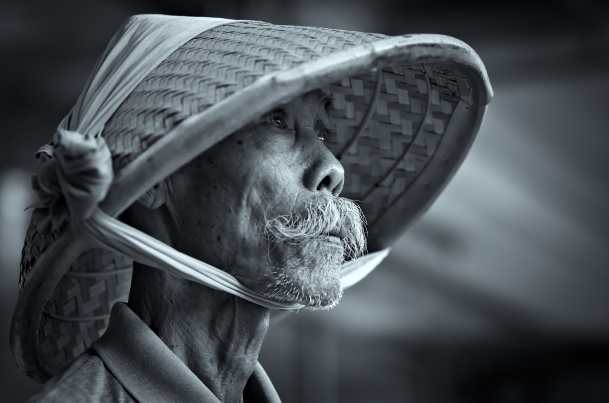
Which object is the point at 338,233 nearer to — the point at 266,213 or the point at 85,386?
the point at 266,213

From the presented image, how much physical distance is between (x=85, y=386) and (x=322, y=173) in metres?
0.37

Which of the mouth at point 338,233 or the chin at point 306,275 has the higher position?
the mouth at point 338,233

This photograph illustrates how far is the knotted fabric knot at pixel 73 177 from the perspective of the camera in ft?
A: 2.17

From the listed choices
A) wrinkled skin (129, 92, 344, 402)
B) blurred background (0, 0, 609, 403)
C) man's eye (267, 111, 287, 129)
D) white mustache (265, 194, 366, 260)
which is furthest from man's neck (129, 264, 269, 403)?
blurred background (0, 0, 609, 403)

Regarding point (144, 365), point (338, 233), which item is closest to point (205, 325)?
point (144, 365)

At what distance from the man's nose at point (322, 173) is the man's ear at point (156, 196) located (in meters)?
0.18

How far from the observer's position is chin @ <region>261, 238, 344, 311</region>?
0.82m

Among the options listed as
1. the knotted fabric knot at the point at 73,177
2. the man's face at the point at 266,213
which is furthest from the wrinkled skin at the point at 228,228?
the knotted fabric knot at the point at 73,177

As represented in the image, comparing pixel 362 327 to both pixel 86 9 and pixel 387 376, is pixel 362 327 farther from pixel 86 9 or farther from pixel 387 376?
pixel 86 9

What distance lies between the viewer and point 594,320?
2486 millimetres

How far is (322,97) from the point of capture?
3.06 feet

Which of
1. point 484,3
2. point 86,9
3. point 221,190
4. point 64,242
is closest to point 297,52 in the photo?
point 221,190

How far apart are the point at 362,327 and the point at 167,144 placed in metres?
1.91

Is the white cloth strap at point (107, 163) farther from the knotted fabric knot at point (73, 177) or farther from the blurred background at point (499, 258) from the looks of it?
the blurred background at point (499, 258)
